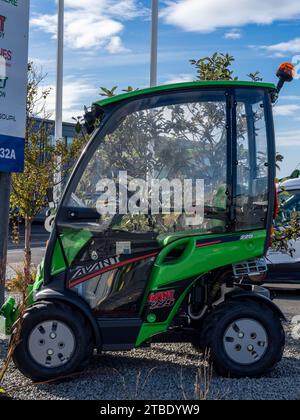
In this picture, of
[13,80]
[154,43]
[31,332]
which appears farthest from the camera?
[154,43]

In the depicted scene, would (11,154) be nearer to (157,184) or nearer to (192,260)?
(157,184)

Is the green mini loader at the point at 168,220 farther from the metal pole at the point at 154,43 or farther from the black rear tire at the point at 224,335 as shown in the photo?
the metal pole at the point at 154,43

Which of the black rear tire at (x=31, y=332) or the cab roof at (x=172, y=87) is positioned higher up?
the cab roof at (x=172, y=87)

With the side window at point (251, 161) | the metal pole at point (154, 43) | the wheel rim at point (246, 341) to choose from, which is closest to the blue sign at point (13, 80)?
the side window at point (251, 161)

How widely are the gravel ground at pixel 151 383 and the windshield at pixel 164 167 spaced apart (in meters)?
1.17

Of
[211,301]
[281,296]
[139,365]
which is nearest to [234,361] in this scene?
[211,301]

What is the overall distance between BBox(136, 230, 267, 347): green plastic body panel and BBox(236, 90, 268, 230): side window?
145 mm

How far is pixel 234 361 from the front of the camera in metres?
5.19

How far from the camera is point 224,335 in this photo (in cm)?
520

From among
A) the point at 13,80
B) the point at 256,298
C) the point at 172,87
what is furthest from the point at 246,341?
the point at 13,80

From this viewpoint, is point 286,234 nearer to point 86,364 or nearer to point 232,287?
point 232,287

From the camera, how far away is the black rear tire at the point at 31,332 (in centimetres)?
502

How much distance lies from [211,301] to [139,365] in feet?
2.78

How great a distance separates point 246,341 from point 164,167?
59.8 inches
